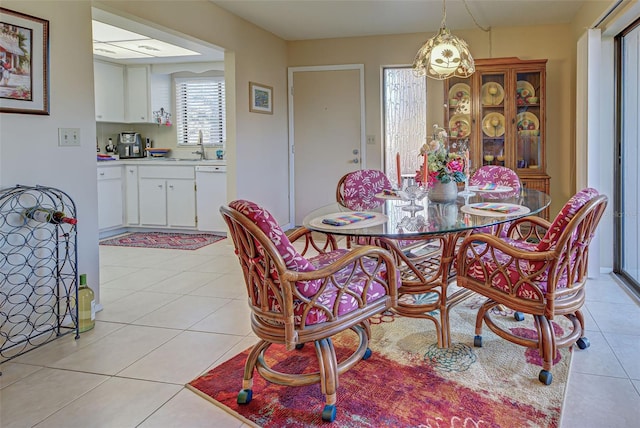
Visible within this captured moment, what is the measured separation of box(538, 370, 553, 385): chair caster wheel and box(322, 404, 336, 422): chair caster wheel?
37.5 inches

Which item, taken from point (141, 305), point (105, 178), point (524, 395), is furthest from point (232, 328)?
point (105, 178)

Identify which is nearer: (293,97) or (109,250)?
(109,250)

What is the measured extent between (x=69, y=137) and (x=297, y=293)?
6.26 feet

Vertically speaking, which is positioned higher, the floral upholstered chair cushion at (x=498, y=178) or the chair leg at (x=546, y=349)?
the floral upholstered chair cushion at (x=498, y=178)

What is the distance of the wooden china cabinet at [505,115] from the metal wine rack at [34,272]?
13.1 ft

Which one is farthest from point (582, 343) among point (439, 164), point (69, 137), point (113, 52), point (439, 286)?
point (113, 52)

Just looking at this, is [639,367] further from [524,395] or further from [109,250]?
[109,250]

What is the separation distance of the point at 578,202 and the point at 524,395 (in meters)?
0.85

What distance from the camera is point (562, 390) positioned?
2061mm

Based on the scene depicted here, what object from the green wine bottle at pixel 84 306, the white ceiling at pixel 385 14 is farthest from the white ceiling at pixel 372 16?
the green wine bottle at pixel 84 306

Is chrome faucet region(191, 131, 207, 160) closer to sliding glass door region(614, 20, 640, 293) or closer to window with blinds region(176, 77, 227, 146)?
window with blinds region(176, 77, 227, 146)

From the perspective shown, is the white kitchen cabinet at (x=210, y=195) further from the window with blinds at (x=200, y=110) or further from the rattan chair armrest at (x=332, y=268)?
the rattan chair armrest at (x=332, y=268)

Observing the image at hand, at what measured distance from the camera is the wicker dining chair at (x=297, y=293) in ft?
5.58

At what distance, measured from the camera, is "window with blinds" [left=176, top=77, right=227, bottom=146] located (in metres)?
6.57
